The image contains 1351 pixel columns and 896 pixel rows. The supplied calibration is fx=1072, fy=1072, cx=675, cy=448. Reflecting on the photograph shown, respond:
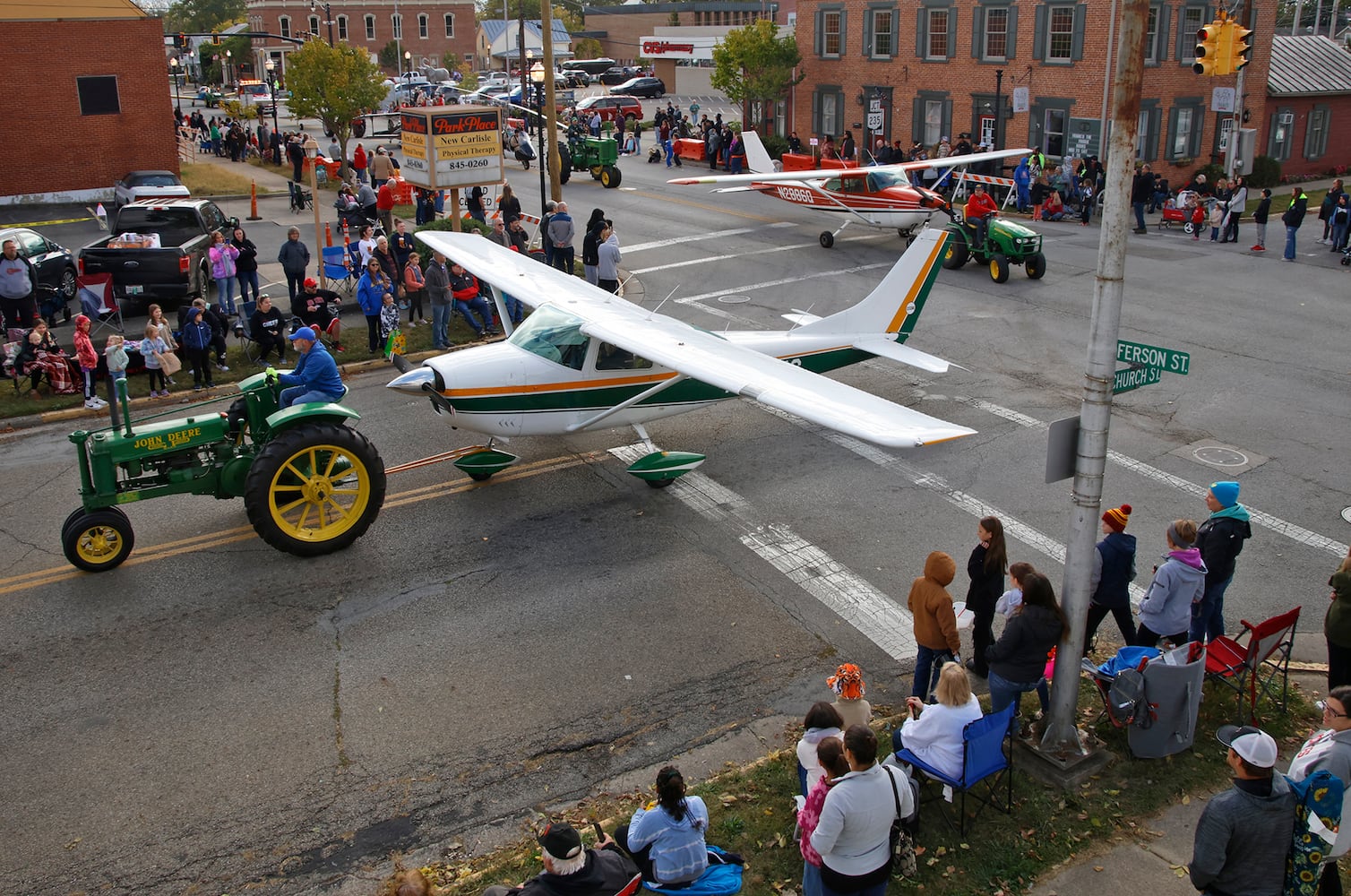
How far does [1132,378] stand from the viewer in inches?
291

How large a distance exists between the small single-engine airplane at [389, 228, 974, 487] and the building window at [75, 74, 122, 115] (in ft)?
88.4

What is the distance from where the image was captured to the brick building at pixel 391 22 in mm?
100500

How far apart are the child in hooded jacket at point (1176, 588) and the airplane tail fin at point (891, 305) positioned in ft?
21.2

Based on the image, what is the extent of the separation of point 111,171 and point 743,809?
3596cm

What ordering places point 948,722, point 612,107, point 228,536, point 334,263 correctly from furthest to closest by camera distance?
point 612,107 < point 334,263 < point 228,536 < point 948,722

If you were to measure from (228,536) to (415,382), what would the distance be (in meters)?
2.70

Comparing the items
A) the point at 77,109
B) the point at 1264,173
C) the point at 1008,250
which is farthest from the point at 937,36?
the point at 77,109

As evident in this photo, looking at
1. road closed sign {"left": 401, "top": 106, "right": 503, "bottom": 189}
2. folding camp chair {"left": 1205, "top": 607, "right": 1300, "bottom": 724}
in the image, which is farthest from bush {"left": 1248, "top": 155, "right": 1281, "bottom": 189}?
folding camp chair {"left": 1205, "top": 607, "right": 1300, "bottom": 724}

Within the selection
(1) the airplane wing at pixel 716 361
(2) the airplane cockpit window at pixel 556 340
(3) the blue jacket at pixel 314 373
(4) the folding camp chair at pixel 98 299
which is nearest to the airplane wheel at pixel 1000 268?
(1) the airplane wing at pixel 716 361

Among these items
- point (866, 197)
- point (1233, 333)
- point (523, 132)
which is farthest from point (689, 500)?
point (523, 132)

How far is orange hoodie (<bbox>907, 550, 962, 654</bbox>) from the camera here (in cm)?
795

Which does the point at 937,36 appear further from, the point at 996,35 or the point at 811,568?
the point at 811,568

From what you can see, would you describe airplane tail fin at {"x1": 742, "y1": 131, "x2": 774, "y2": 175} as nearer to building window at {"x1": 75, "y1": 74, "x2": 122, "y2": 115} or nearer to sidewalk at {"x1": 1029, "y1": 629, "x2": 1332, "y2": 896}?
building window at {"x1": 75, "y1": 74, "x2": 122, "y2": 115}

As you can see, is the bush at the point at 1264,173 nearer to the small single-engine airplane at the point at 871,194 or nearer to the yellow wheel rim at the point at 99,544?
the small single-engine airplane at the point at 871,194
